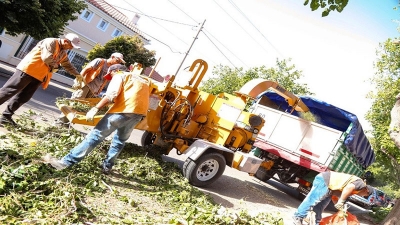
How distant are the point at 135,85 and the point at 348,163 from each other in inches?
285

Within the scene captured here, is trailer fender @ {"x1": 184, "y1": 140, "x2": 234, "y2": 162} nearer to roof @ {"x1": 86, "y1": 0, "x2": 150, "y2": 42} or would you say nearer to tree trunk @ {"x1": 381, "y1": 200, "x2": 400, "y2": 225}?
tree trunk @ {"x1": 381, "y1": 200, "x2": 400, "y2": 225}

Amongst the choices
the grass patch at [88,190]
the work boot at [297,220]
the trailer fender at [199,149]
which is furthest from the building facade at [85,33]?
the work boot at [297,220]

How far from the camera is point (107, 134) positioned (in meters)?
4.58

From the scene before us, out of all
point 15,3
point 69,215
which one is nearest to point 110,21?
point 15,3

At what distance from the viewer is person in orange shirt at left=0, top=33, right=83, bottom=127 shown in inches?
205

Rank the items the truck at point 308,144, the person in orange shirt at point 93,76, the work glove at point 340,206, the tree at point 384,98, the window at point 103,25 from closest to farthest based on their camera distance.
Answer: the work glove at point 340,206
the person in orange shirt at point 93,76
the truck at point 308,144
the tree at point 384,98
the window at point 103,25

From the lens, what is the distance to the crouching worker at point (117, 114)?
4406 millimetres

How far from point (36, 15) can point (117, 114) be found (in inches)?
380


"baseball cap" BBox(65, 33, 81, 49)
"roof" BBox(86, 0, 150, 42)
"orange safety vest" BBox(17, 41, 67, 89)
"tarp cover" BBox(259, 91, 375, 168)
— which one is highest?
"roof" BBox(86, 0, 150, 42)

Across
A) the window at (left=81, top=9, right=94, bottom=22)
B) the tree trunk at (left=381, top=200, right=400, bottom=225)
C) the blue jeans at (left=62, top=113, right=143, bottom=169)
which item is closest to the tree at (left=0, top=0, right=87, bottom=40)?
the blue jeans at (left=62, top=113, right=143, bottom=169)

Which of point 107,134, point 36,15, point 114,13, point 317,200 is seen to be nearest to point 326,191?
point 317,200

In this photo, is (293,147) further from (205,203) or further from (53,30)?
(53,30)

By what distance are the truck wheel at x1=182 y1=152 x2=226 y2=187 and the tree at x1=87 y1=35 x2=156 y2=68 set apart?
61.6 ft

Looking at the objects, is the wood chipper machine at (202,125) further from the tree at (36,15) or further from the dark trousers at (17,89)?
the tree at (36,15)
